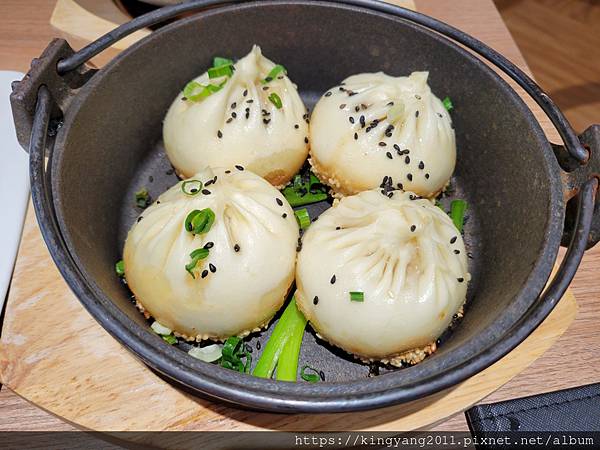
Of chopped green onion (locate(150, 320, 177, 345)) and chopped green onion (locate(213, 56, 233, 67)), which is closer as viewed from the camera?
chopped green onion (locate(150, 320, 177, 345))

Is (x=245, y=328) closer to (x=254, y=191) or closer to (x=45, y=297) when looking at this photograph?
(x=254, y=191)

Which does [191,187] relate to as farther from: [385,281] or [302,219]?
[385,281]

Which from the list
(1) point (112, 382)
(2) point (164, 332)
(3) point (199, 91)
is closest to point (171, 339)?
(2) point (164, 332)

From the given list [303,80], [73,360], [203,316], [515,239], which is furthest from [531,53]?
[73,360]

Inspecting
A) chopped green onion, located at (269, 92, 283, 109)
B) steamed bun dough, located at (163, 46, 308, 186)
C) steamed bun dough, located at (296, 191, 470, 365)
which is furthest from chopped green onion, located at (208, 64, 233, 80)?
steamed bun dough, located at (296, 191, 470, 365)

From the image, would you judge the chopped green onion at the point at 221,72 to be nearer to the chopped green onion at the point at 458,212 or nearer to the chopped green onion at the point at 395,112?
the chopped green onion at the point at 395,112

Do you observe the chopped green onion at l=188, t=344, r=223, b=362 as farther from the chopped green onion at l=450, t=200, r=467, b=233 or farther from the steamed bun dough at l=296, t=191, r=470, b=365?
the chopped green onion at l=450, t=200, r=467, b=233
